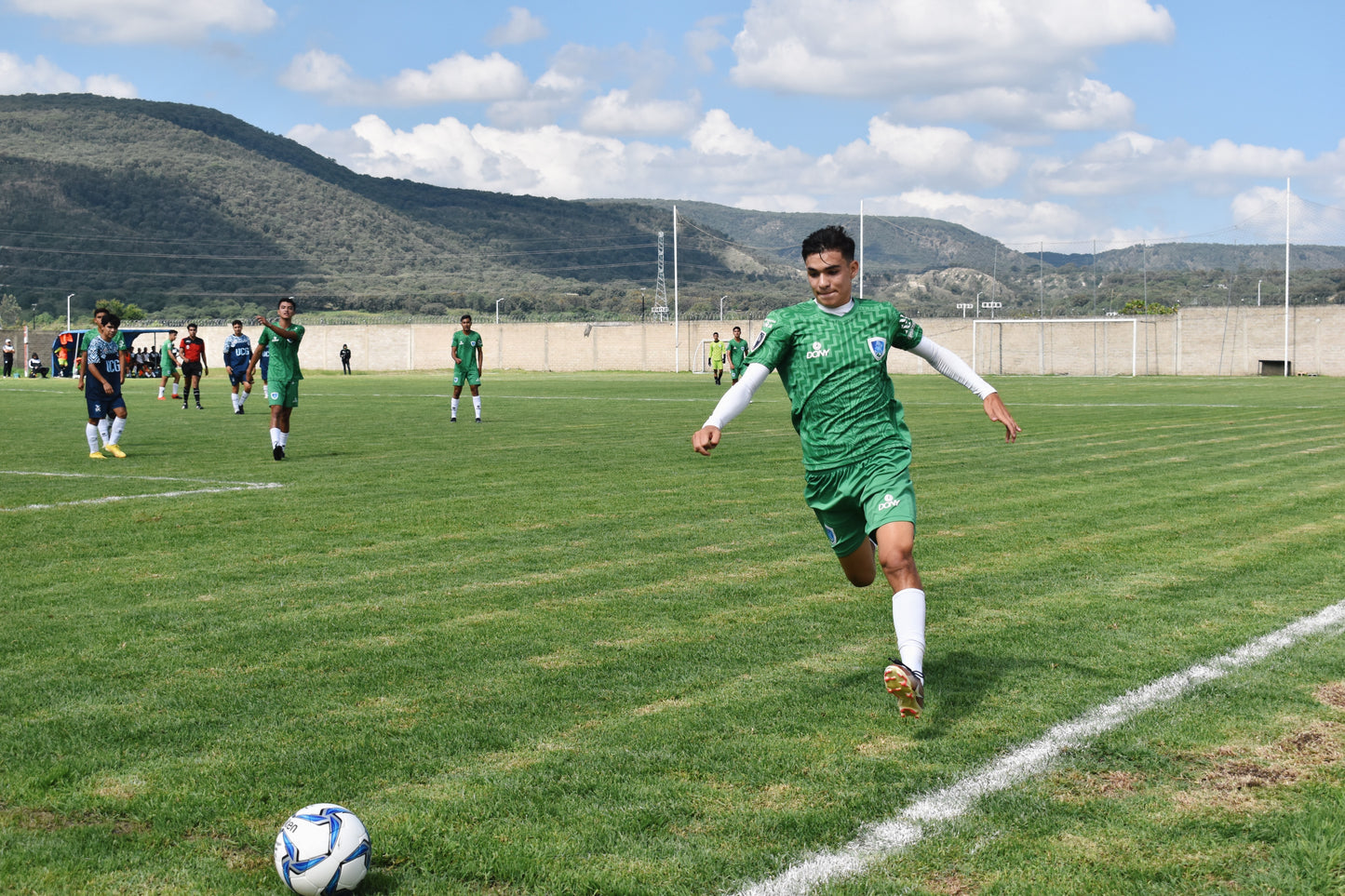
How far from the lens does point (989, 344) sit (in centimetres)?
6638

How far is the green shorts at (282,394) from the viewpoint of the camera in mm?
16547

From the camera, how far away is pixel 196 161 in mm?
178250

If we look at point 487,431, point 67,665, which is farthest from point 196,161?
point 67,665

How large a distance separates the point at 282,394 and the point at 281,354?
540mm

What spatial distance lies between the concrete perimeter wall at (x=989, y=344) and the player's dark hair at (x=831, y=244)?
195ft

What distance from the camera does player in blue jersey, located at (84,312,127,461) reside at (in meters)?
16.8

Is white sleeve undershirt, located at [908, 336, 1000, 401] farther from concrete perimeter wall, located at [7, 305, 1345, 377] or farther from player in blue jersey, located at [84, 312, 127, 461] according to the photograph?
concrete perimeter wall, located at [7, 305, 1345, 377]

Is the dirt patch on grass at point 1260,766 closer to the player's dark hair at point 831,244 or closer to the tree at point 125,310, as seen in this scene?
the player's dark hair at point 831,244

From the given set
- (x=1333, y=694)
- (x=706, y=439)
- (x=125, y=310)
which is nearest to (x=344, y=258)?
(x=125, y=310)

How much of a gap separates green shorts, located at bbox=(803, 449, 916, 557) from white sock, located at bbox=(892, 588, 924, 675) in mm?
314

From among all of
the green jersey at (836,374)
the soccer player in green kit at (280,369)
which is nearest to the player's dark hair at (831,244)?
the green jersey at (836,374)

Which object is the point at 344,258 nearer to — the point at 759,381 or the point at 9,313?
the point at 9,313

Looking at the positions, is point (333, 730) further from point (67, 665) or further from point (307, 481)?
point (307, 481)

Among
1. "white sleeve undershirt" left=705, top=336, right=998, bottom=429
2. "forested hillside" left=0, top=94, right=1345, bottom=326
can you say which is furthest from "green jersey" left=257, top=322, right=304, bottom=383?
"forested hillside" left=0, top=94, right=1345, bottom=326
